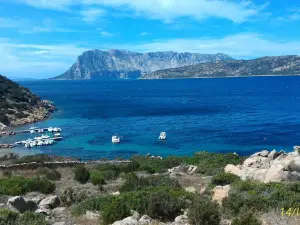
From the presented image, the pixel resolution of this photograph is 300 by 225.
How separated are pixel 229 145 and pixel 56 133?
30.5m

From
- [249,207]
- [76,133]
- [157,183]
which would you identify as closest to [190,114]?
[76,133]

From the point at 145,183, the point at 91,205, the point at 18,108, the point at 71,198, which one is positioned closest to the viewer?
the point at 91,205

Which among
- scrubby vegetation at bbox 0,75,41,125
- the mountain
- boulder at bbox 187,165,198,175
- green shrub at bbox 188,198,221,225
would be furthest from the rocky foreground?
scrubby vegetation at bbox 0,75,41,125

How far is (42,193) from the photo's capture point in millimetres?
15164

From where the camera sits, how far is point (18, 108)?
8000 cm

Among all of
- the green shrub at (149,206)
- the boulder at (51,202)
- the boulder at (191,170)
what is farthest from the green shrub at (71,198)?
the boulder at (191,170)

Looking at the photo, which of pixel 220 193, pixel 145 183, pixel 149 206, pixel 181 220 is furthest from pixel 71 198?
pixel 220 193

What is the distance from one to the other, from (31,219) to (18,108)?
251 feet

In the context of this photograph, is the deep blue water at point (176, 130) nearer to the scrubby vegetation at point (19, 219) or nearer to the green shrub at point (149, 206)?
the green shrub at point (149, 206)

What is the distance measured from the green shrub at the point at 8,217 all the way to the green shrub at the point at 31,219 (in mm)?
149

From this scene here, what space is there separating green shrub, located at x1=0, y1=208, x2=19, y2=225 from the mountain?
6214 cm

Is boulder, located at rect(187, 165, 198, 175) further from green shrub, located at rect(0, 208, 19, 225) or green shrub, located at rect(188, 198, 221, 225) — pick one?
green shrub, located at rect(0, 208, 19, 225)

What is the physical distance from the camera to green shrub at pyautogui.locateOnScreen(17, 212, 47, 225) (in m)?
8.62

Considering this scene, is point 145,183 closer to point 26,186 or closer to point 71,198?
point 71,198
